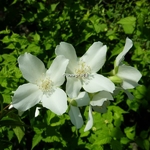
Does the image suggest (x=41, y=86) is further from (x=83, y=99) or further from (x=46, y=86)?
(x=83, y=99)

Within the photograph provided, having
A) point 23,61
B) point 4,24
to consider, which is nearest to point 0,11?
point 4,24

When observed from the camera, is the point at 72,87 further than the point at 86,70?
No

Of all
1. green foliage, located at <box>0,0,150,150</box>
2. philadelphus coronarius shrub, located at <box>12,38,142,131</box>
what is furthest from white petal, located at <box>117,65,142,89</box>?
green foliage, located at <box>0,0,150,150</box>

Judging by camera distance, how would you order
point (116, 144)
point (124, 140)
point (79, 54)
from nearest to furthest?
point (116, 144), point (124, 140), point (79, 54)

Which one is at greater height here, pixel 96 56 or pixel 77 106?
pixel 96 56

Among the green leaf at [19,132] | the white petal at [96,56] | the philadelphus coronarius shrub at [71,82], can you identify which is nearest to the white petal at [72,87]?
the philadelphus coronarius shrub at [71,82]

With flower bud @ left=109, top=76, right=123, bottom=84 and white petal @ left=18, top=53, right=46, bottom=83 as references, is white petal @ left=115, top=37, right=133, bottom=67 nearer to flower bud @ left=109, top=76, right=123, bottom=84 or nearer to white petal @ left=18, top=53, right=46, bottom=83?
flower bud @ left=109, top=76, right=123, bottom=84

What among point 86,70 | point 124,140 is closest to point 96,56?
point 86,70
